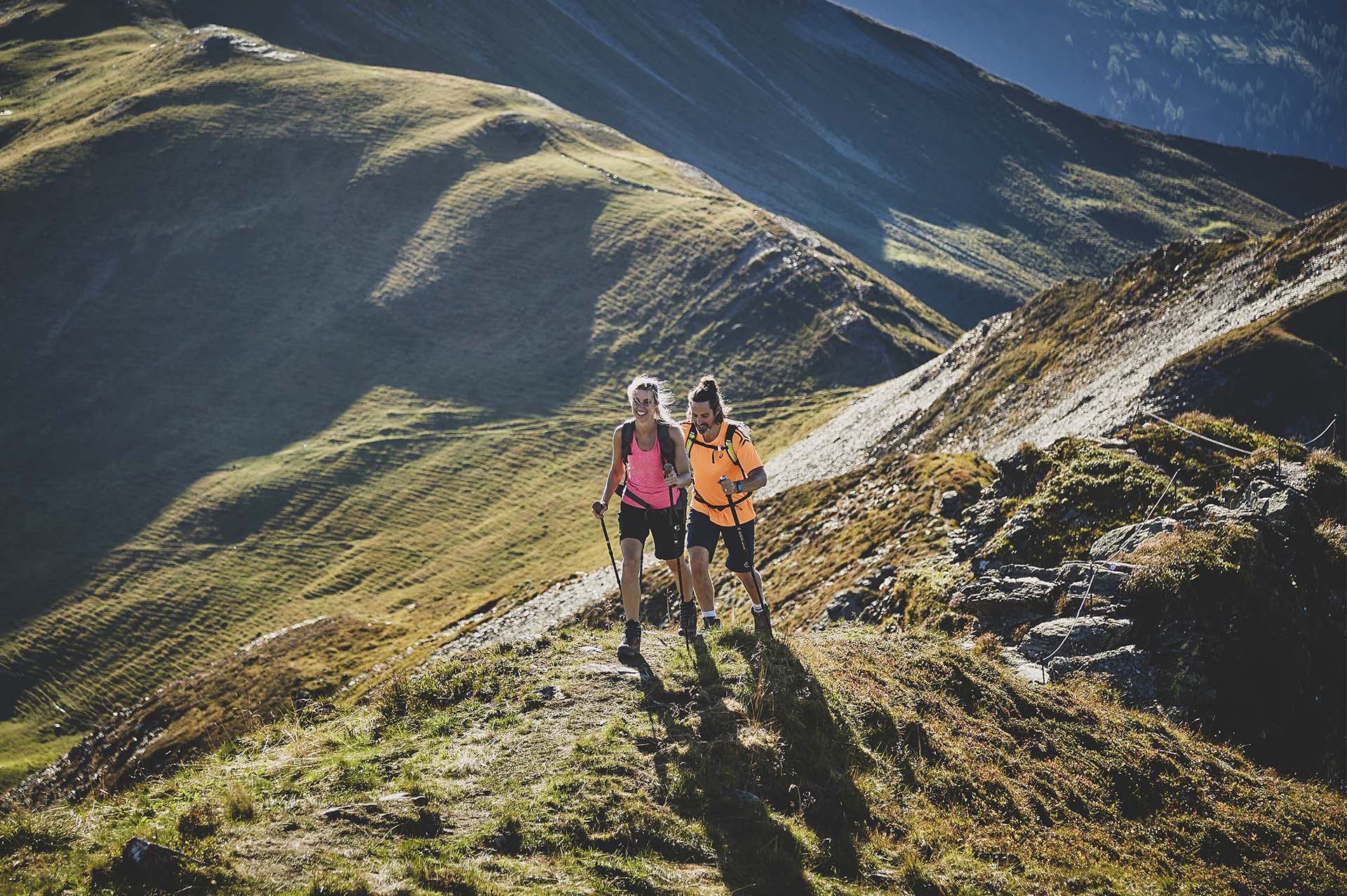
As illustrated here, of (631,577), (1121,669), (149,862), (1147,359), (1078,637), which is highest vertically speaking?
(1147,359)

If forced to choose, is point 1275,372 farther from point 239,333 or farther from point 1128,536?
point 239,333

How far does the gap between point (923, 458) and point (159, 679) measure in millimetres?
46470

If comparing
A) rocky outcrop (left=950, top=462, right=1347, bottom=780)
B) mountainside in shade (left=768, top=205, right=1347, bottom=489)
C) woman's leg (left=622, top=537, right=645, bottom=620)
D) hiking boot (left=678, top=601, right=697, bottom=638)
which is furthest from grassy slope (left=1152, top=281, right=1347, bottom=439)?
woman's leg (left=622, top=537, right=645, bottom=620)

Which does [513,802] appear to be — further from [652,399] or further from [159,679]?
[159,679]

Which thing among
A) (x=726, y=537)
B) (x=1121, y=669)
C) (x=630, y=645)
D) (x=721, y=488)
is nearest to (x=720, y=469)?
(x=721, y=488)

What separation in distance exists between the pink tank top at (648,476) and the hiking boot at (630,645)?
161 centimetres

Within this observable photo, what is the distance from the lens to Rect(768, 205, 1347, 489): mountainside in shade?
87.2 feet

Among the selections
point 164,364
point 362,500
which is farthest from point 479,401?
point 164,364

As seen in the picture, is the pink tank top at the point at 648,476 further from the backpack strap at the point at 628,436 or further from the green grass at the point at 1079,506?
the green grass at the point at 1079,506

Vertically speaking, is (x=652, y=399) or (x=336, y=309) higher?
(x=652, y=399)

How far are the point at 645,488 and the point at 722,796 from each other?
431cm

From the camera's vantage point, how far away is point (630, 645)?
441 inches

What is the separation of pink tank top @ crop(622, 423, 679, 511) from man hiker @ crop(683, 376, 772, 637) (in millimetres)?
545

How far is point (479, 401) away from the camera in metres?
78.6
